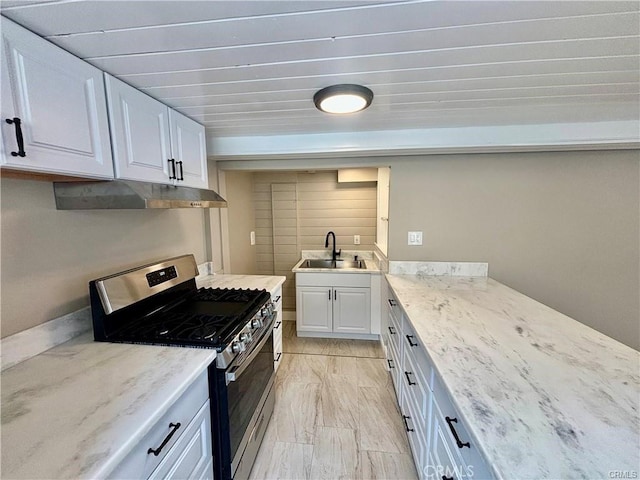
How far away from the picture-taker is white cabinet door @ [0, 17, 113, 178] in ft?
2.67

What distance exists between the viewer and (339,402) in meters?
2.08

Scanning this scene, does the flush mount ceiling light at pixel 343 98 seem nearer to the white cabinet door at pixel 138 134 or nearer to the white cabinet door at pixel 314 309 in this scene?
the white cabinet door at pixel 138 134

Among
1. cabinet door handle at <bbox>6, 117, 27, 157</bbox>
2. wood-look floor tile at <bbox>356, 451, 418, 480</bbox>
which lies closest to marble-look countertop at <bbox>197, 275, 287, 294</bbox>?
wood-look floor tile at <bbox>356, 451, 418, 480</bbox>

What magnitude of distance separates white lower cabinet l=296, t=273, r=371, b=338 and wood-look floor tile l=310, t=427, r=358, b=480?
1.28 metres

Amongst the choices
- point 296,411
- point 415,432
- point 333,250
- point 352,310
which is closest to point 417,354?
point 415,432

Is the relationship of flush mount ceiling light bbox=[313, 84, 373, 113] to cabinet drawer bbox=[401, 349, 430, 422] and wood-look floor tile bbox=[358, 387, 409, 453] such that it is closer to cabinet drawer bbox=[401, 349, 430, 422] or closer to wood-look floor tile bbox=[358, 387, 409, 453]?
cabinet drawer bbox=[401, 349, 430, 422]

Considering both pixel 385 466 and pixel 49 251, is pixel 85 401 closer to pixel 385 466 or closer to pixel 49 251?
pixel 49 251

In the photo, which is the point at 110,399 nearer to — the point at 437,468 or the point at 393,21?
the point at 437,468

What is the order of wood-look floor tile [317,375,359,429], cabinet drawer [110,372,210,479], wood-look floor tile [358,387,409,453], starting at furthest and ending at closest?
wood-look floor tile [317,375,359,429], wood-look floor tile [358,387,409,453], cabinet drawer [110,372,210,479]

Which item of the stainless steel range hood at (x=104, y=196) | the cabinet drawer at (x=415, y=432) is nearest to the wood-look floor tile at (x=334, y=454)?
the cabinet drawer at (x=415, y=432)

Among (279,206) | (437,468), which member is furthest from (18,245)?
(279,206)

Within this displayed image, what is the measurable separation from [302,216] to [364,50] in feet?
8.88

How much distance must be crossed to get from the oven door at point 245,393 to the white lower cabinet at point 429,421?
913 millimetres

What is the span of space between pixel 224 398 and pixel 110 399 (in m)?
0.48
